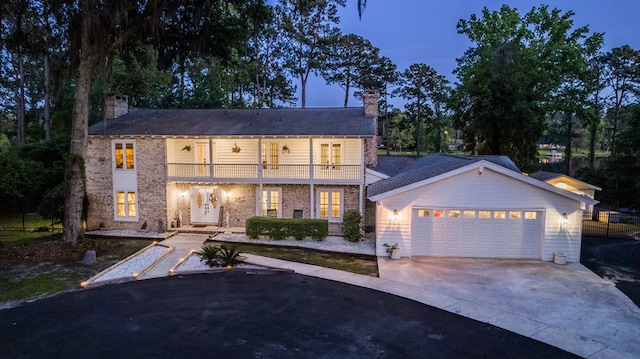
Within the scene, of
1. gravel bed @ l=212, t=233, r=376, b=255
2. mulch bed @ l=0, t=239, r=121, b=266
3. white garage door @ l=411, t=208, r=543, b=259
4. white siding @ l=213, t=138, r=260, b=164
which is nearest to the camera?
mulch bed @ l=0, t=239, r=121, b=266

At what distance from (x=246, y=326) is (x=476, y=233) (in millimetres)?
9282

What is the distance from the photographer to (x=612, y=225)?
1988 cm

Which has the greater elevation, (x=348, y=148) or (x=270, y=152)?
(x=348, y=148)

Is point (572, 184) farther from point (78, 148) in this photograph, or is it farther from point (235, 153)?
point (78, 148)

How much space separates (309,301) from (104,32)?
12.8 m

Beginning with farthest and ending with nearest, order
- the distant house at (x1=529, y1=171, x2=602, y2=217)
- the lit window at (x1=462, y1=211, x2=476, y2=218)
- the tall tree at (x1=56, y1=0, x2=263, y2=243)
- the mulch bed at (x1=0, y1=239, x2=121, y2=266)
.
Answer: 1. the distant house at (x1=529, y1=171, x2=602, y2=217)
2. the tall tree at (x1=56, y1=0, x2=263, y2=243)
3. the lit window at (x1=462, y1=211, x2=476, y2=218)
4. the mulch bed at (x1=0, y1=239, x2=121, y2=266)

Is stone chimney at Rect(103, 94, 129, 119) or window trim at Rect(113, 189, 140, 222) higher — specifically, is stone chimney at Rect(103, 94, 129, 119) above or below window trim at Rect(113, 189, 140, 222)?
above

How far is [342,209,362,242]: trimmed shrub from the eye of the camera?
1608 centimetres

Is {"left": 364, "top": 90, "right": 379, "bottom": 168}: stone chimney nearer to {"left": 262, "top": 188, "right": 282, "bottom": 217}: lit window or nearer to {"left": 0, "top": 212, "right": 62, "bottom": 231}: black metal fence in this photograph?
{"left": 262, "top": 188, "right": 282, "bottom": 217}: lit window

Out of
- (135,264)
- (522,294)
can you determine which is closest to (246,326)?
(135,264)

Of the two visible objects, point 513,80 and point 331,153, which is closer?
point 331,153

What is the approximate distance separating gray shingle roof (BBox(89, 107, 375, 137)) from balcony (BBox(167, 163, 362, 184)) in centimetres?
158

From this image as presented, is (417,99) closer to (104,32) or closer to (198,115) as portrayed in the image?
(198,115)

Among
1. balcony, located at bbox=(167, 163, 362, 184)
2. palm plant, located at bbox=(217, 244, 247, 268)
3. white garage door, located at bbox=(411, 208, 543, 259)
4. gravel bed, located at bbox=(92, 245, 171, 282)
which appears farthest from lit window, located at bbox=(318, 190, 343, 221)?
gravel bed, located at bbox=(92, 245, 171, 282)
